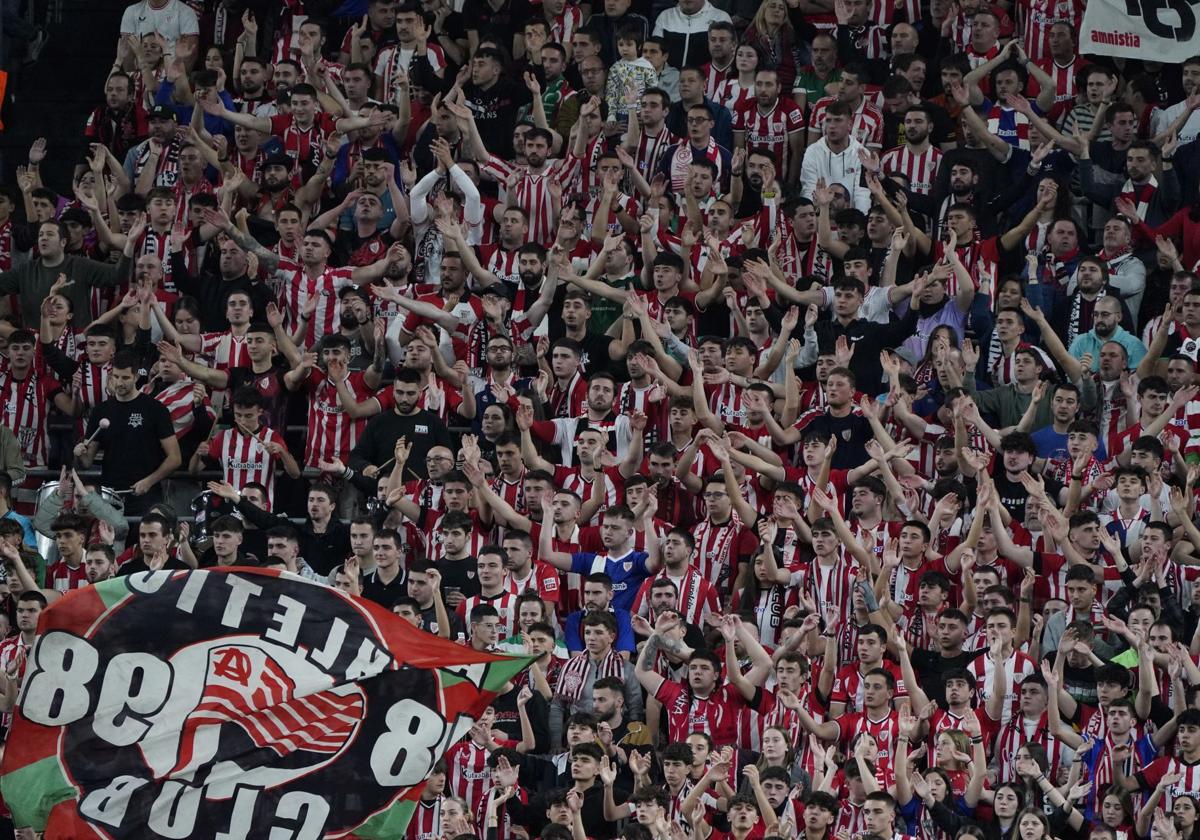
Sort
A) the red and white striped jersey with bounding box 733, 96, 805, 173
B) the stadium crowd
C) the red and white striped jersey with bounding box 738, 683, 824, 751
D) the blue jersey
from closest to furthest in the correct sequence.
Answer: the stadium crowd
the red and white striped jersey with bounding box 738, 683, 824, 751
the blue jersey
the red and white striped jersey with bounding box 733, 96, 805, 173

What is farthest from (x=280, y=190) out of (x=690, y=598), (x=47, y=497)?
(x=690, y=598)

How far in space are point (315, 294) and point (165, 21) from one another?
13.4 feet

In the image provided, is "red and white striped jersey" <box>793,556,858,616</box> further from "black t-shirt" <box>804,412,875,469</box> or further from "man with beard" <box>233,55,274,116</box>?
"man with beard" <box>233,55,274,116</box>

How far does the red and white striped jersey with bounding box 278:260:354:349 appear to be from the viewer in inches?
887

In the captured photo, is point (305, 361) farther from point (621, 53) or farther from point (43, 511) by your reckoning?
point (621, 53)

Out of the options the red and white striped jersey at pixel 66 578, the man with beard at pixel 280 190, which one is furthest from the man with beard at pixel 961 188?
the red and white striped jersey at pixel 66 578

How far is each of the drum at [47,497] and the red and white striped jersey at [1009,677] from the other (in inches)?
247

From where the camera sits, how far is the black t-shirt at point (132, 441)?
2136 cm

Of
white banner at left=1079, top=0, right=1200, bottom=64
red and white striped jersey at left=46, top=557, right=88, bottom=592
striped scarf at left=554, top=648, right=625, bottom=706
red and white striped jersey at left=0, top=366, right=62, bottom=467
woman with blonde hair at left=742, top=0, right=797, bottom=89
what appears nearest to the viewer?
striped scarf at left=554, top=648, right=625, bottom=706

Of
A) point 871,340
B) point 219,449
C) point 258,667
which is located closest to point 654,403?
point 871,340

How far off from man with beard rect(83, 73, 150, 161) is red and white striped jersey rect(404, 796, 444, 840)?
834 cm

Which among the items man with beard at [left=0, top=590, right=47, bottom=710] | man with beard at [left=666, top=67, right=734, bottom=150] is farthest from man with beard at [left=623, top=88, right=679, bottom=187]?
man with beard at [left=0, top=590, right=47, bottom=710]

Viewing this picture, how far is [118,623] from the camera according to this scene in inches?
609

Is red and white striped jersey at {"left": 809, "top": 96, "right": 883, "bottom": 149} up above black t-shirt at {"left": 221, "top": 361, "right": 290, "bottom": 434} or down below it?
above
